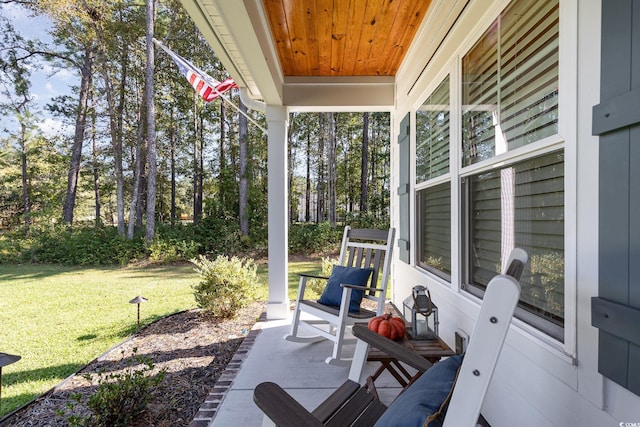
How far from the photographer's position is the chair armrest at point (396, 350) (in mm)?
1268

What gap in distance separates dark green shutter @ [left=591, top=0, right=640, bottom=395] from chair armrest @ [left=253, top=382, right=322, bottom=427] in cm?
81

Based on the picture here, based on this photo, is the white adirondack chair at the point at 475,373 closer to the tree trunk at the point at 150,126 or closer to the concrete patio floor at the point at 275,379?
the concrete patio floor at the point at 275,379

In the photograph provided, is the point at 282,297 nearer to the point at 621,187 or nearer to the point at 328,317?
the point at 328,317

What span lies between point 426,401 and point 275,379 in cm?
176

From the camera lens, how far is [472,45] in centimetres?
202

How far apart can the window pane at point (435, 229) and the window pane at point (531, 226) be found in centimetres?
52

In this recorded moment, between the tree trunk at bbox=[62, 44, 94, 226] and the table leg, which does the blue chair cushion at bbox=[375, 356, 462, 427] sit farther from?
the tree trunk at bbox=[62, 44, 94, 226]

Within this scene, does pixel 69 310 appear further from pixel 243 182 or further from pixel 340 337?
pixel 243 182

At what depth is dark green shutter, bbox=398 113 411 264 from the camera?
3453mm

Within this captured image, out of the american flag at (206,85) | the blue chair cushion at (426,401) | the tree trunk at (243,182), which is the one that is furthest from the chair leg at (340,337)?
the tree trunk at (243,182)

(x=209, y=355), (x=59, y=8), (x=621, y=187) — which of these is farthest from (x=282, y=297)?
(x=59, y=8)

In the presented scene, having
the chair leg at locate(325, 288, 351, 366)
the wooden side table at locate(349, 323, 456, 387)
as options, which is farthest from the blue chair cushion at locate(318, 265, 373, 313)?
the wooden side table at locate(349, 323, 456, 387)

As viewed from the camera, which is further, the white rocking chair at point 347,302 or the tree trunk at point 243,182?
the tree trunk at point 243,182

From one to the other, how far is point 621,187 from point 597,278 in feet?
0.91
